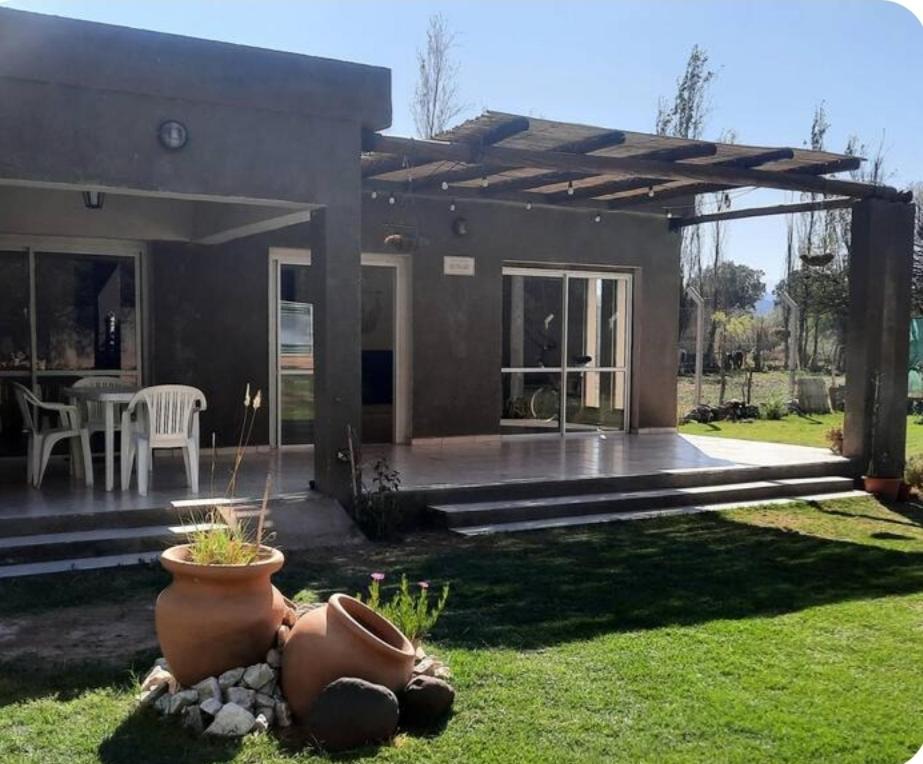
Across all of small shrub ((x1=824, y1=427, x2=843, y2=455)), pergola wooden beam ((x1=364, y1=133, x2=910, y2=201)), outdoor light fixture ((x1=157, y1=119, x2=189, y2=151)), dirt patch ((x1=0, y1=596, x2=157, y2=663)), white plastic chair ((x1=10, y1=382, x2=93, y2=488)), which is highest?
pergola wooden beam ((x1=364, y1=133, x2=910, y2=201))

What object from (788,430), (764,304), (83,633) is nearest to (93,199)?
(83,633)

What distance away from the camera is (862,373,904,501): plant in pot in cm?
1001

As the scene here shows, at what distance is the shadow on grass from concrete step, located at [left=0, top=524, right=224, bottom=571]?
99cm

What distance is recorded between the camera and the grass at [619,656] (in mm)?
3672

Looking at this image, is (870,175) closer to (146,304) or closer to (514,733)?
(146,304)

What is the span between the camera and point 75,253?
9844 mm

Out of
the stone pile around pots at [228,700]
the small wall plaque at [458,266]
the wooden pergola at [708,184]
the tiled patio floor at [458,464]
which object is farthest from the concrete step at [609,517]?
the small wall plaque at [458,266]

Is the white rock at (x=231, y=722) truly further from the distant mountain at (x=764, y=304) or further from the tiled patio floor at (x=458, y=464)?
the distant mountain at (x=764, y=304)

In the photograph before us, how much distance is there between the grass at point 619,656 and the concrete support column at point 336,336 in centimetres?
100

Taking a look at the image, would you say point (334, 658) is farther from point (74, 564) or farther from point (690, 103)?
point (690, 103)

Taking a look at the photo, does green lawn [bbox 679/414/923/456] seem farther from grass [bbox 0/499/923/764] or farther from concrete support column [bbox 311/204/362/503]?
concrete support column [bbox 311/204/362/503]

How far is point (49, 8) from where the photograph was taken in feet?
22.1

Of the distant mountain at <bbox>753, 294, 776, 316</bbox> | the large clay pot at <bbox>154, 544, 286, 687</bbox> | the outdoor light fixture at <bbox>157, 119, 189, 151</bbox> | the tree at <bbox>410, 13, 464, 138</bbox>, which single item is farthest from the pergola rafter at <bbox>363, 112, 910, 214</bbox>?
the distant mountain at <bbox>753, 294, 776, 316</bbox>

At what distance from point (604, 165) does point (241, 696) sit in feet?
19.5
